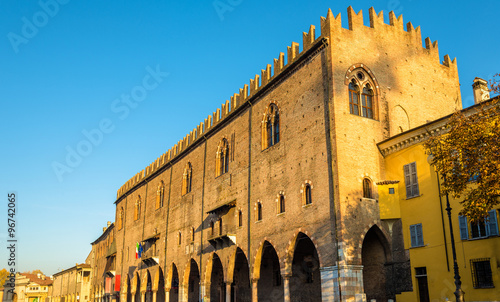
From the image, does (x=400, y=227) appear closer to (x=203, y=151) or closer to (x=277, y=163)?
(x=277, y=163)

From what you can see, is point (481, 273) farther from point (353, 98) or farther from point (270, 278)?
point (270, 278)

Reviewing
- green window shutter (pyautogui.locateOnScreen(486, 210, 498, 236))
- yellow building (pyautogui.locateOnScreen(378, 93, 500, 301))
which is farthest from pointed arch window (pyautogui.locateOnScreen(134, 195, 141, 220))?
green window shutter (pyautogui.locateOnScreen(486, 210, 498, 236))

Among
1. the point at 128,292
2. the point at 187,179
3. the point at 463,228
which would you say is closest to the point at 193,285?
the point at 187,179

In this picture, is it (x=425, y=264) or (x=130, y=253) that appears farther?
(x=130, y=253)

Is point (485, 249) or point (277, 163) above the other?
point (277, 163)

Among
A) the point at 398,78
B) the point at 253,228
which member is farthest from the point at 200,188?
the point at 398,78

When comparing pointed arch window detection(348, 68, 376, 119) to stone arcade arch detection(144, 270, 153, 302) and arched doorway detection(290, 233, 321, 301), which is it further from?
stone arcade arch detection(144, 270, 153, 302)

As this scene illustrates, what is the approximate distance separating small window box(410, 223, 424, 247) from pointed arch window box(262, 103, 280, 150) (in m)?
8.29

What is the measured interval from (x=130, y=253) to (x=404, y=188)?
3093 cm

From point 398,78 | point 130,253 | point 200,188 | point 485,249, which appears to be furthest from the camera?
point 130,253

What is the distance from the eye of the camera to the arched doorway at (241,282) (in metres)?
30.9

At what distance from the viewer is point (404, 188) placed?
20.3 m

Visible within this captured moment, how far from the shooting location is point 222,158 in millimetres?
30750

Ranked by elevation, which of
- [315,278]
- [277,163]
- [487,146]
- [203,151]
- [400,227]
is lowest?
[315,278]
